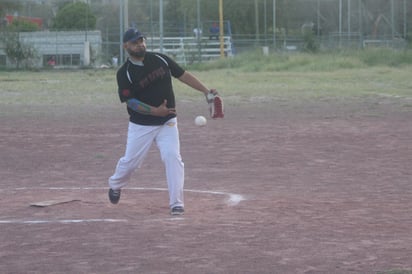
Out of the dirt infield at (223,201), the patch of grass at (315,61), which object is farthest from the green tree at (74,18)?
the dirt infield at (223,201)

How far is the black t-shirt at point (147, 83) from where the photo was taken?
9.70 m

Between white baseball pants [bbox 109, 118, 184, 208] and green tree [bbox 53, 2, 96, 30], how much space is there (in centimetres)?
5375

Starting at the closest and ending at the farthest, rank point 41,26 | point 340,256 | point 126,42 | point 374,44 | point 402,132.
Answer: point 340,256, point 126,42, point 402,132, point 374,44, point 41,26

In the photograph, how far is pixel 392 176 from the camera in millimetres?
13039

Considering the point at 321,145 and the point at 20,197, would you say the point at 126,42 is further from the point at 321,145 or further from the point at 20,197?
the point at 321,145

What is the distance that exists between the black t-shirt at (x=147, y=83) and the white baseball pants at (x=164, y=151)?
90 mm

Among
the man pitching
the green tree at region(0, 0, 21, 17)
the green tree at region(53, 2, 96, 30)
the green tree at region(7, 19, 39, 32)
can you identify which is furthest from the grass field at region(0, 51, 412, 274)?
the green tree at region(53, 2, 96, 30)

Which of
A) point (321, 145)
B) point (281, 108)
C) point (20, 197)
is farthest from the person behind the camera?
point (281, 108)

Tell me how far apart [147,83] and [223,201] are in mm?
1945

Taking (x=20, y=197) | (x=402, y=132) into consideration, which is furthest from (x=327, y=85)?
(x=20, y=197)

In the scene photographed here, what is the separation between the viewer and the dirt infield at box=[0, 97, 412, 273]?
7.53 meters

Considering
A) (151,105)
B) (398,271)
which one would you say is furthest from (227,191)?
(398,271)

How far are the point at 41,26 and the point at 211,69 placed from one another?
2617 cm

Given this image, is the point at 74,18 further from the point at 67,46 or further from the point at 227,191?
the point at 227,191
